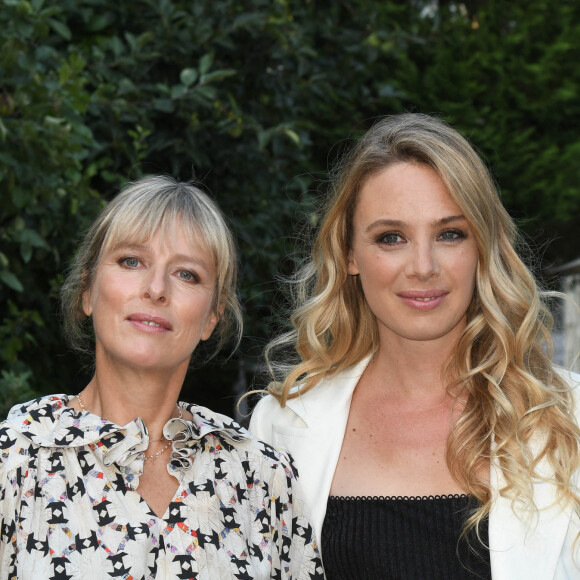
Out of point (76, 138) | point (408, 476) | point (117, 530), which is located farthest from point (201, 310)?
point (76, 138)

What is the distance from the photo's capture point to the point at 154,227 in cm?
238

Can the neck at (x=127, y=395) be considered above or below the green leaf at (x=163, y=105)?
below

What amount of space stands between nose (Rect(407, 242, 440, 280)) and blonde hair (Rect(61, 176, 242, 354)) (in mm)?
488

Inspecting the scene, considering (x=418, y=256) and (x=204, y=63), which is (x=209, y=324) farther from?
(x=204, y=63)

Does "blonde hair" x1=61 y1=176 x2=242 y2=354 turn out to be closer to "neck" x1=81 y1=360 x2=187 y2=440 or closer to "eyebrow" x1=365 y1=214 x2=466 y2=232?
"neck" x1=81 y1=360 x2=187 y2=440

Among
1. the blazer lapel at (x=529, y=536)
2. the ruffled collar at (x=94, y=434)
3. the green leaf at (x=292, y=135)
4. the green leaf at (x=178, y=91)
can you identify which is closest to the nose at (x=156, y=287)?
the ruffled collar at (x=94, y=434)

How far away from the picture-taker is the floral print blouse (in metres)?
2.10

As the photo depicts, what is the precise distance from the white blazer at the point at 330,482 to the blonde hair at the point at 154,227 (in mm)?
502

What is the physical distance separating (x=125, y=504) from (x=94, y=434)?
173mm

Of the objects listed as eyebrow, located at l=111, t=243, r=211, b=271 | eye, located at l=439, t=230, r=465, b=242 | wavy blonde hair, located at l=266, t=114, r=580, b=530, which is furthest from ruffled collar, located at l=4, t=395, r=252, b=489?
eye, located at l=439, t=230, r=465, b=242

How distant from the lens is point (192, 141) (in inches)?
151

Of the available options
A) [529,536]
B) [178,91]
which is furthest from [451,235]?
[178,91]

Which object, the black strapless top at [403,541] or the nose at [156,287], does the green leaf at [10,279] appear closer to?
the nose at [156,287]

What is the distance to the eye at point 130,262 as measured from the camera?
2.39m
